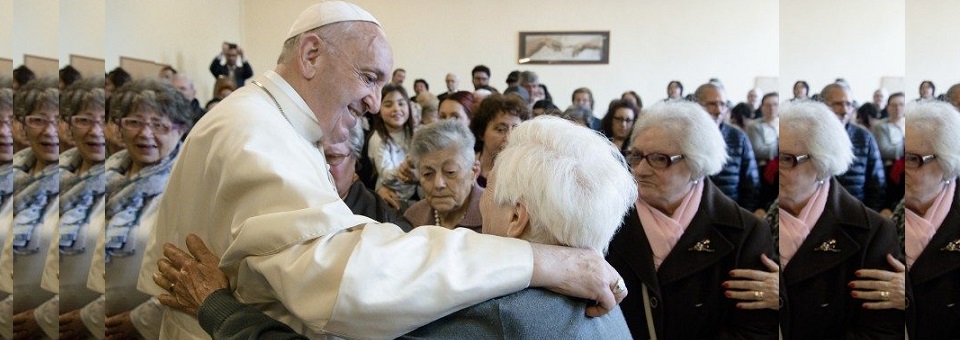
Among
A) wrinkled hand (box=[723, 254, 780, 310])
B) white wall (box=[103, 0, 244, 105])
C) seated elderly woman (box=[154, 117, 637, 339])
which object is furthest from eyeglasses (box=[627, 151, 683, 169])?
white wall (box=[103, 0, 244, 105])

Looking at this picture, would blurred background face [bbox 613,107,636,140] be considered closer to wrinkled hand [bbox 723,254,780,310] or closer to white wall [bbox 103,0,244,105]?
wrinkled hand [bbox 723,254,780,310]

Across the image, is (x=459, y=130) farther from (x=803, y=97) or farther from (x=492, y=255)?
(x=492, y=255)

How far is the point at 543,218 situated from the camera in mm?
1431

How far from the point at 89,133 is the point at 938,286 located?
2328mm

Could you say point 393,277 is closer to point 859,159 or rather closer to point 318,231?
point 318,231

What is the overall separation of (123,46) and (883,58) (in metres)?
2.48

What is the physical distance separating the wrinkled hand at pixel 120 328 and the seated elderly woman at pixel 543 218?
5.15ft

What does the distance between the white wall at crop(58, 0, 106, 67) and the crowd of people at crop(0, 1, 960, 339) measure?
0.06 m

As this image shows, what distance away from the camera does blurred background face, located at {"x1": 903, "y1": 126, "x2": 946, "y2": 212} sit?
6.76 ft

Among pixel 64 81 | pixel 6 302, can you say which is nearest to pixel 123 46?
pixel 64 81

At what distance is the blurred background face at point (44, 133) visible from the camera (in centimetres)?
243

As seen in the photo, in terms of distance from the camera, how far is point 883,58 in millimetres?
2252

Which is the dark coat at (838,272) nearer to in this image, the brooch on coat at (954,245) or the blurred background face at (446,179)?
the brooch on coat at (954,245)

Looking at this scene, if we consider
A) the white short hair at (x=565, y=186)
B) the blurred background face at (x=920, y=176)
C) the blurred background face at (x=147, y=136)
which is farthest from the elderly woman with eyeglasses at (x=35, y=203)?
the blurred background face at (x=920, y=176)
